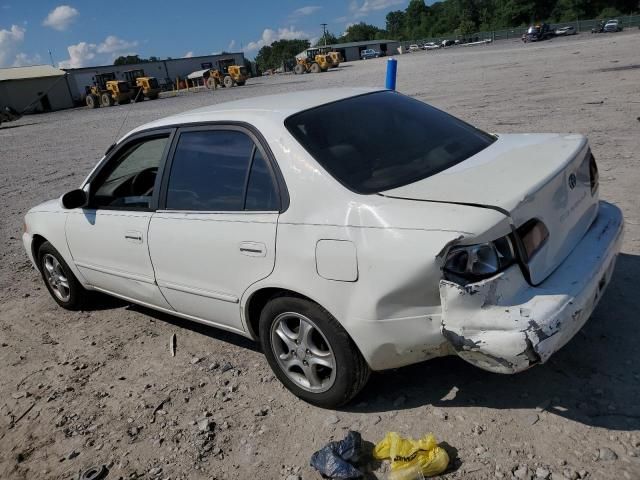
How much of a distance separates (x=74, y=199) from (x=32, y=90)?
2569 inches

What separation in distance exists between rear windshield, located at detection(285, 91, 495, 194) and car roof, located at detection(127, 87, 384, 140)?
8 centimetres

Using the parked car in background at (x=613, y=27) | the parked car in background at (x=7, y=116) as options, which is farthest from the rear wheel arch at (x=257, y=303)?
the parked car in background at (x=613, y=27)

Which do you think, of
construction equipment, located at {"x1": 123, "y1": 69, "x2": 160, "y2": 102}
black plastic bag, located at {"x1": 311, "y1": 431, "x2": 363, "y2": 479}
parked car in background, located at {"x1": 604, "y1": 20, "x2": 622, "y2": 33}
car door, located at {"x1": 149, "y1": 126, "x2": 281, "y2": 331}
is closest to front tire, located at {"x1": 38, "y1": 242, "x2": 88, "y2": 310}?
car door, located at {"x1": 149, "y1": 126, "x2": 281, "y2": 331}

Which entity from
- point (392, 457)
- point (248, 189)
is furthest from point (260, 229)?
point (392, 457)

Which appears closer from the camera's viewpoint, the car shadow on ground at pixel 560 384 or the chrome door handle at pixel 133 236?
the car shadow on ground at pixel 560 384

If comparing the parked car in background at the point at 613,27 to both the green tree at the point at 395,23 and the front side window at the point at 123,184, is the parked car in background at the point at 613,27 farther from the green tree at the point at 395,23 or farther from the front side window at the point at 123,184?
the green tree at the point at 395,23

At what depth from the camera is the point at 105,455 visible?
2.97m

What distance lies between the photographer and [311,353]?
294 centimetres

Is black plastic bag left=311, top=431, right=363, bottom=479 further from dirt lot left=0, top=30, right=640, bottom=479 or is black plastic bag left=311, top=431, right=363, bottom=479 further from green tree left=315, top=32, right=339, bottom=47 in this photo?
green tree left=315, top=32, right=339, bottom=47

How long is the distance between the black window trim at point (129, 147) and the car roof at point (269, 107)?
5cm

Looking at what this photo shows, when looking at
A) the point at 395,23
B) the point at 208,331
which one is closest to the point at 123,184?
the point at 208,331

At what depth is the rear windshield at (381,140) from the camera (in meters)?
2.86

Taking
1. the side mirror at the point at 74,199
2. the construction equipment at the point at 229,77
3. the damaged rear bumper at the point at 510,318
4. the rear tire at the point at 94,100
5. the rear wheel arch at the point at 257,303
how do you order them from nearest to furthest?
the damaged rear bumper at the point at 510,318 < the rear wheel arch at the point at 257,303 < the side mirror at the point at 74,199 < the rear tire at the point at 94,100 < the construction equipment at the point at 229,77

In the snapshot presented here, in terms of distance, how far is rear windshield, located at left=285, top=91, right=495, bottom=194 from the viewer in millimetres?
2855
